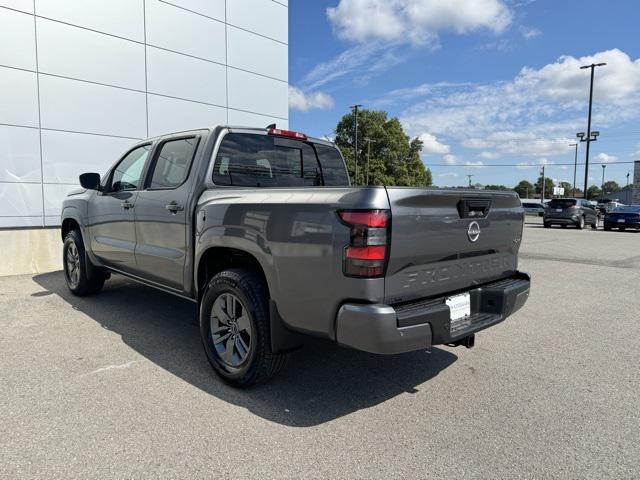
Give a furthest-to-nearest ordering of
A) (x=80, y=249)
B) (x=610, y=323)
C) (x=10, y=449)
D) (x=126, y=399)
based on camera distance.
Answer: (x=80, y=249), (x=610, y=323), (x=126, y=399), (x=10, y=449)

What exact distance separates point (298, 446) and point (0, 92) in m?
8.86

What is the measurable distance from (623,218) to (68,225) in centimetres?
2424

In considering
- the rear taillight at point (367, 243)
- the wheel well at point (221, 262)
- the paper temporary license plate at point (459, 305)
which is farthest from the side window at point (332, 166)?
the rear taillight at point (367, 243)

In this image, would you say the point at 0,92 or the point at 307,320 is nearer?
the point at 307,320

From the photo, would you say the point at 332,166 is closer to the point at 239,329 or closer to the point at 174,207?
the point at 174,207

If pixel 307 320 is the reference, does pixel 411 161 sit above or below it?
above

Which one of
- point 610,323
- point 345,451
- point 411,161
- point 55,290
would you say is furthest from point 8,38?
point 411,161

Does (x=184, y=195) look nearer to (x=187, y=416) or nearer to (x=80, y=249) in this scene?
(x=187, y=416)

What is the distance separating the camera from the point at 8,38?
8.26m

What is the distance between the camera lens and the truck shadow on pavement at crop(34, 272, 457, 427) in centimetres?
307

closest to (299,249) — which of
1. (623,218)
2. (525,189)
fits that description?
(623,218)

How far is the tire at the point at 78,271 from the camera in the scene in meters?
5.72

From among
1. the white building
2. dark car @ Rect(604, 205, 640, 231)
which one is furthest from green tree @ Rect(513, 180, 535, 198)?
the white building

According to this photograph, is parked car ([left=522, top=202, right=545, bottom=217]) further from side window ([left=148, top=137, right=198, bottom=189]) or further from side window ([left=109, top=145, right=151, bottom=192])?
side window ([left=148, top=137, right=198, bottom=189])
